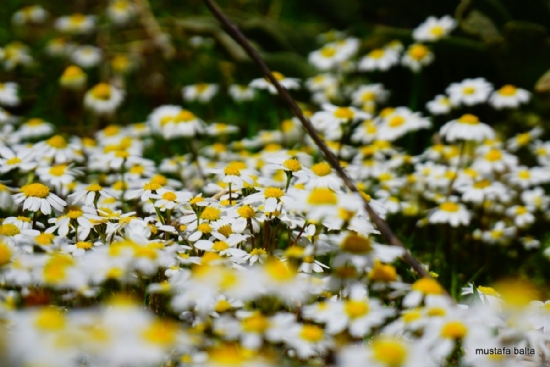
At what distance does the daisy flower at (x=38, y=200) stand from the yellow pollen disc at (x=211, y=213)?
314mm

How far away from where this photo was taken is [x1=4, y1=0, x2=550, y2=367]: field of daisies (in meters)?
0.82

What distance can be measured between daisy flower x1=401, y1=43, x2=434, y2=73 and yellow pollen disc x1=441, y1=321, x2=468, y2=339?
1792 millimetres

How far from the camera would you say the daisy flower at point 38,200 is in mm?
1232

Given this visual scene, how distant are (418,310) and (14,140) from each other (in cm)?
161

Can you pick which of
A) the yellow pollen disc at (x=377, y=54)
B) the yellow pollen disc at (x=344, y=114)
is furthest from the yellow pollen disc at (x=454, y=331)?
the yellow pollen disc at (x=377, y=54)

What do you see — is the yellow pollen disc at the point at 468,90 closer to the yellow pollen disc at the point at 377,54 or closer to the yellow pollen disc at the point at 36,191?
the yellow pollen disc at the point at 377,54

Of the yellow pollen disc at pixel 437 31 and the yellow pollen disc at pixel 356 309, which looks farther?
the yellow pollen disc at pixel 437 31

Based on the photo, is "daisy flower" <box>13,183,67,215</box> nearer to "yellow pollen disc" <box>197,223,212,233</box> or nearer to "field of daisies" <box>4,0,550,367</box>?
"field of daisies" <box>4,0,550,367</box>

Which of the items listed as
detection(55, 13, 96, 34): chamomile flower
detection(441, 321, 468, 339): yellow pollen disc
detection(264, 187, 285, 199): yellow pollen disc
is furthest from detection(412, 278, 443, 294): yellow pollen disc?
detection(55, 13, 96, 34): chamomile flower

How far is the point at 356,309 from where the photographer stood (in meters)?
0.82

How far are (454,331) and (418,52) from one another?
182 cm

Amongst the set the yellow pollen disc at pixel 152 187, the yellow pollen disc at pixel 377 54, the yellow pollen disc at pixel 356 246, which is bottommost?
the yellow pollen disc at pixel 377 54

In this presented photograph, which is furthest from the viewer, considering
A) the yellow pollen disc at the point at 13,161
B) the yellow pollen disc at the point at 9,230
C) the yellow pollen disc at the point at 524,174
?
the yellow pollen disc at the point at 524,174

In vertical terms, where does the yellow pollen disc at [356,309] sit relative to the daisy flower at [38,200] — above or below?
above
